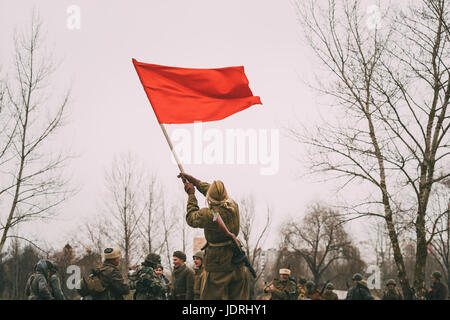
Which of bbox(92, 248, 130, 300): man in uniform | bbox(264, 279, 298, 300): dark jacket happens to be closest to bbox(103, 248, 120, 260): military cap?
bbox(92, 248, 130, 300): man in uniform

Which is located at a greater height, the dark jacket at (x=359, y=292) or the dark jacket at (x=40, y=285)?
the dark jacket at (x=40, y=285)

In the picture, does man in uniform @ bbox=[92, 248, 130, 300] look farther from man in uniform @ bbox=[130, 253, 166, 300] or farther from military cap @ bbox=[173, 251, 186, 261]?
military cap @ bbox=[173, 251, 186, 261]

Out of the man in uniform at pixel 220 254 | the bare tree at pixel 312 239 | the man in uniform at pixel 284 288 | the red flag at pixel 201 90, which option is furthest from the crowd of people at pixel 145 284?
the bare tree at pixel 312 239

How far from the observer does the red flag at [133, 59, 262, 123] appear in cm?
792

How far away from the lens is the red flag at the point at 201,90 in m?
7.92

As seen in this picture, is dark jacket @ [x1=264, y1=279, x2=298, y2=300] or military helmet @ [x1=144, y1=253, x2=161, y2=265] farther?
dark jacket @ [x1=264, y1=279, x2=298, y2=300]

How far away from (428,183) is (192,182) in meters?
8.56

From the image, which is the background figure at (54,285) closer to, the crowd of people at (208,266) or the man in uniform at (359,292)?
the crowd of people at (208,266)

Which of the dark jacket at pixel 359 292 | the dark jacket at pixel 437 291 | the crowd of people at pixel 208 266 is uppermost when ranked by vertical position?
the crowd of people at pixel 208 266

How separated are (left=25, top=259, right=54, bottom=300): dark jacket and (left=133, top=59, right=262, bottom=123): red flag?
3929mm

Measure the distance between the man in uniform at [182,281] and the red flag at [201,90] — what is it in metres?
3.02

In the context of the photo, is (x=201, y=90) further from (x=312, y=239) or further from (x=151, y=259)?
(x=312, y=239)

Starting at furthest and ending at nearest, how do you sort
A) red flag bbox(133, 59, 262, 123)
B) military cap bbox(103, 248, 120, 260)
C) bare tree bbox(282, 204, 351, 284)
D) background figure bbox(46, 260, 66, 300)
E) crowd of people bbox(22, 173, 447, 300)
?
1. bare tree bbox(282, 204, 351, 284)
2. background figure bbox(46, 260, 66, 300)
3. red flag bbox(133, 59, 262, 123)
4. military cap bbox(103, 248, 120, 260)
5. crowd of people bbox(22, 173, 447, 300)
